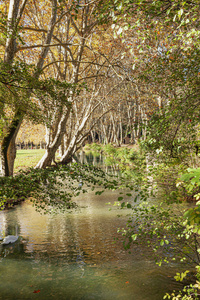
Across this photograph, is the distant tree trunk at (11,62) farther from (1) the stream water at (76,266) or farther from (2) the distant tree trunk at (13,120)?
(1) the stream water at (76,266)

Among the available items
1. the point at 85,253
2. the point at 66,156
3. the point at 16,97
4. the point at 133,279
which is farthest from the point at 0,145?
the point at 66,156

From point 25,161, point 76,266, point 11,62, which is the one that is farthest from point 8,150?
point 25,161

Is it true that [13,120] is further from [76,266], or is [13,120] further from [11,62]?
[76,266]

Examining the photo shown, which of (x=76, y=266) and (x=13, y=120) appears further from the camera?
(x=13, y=120)

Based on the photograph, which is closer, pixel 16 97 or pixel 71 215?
pixel 16 97

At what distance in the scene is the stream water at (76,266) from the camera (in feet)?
16.4

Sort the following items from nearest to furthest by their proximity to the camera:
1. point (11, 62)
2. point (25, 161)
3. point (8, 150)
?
point (11, 62), point (8, 150), point (25, 161)

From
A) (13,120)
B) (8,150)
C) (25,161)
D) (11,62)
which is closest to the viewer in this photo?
(11,62)

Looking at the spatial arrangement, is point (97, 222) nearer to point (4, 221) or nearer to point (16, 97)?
point (4, 221)

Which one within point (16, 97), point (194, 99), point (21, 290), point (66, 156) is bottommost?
point (21, 290)

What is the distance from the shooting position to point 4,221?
9586mm

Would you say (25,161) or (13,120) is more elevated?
(13,120)

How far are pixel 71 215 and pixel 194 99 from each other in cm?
734

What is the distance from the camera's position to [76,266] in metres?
6.01
